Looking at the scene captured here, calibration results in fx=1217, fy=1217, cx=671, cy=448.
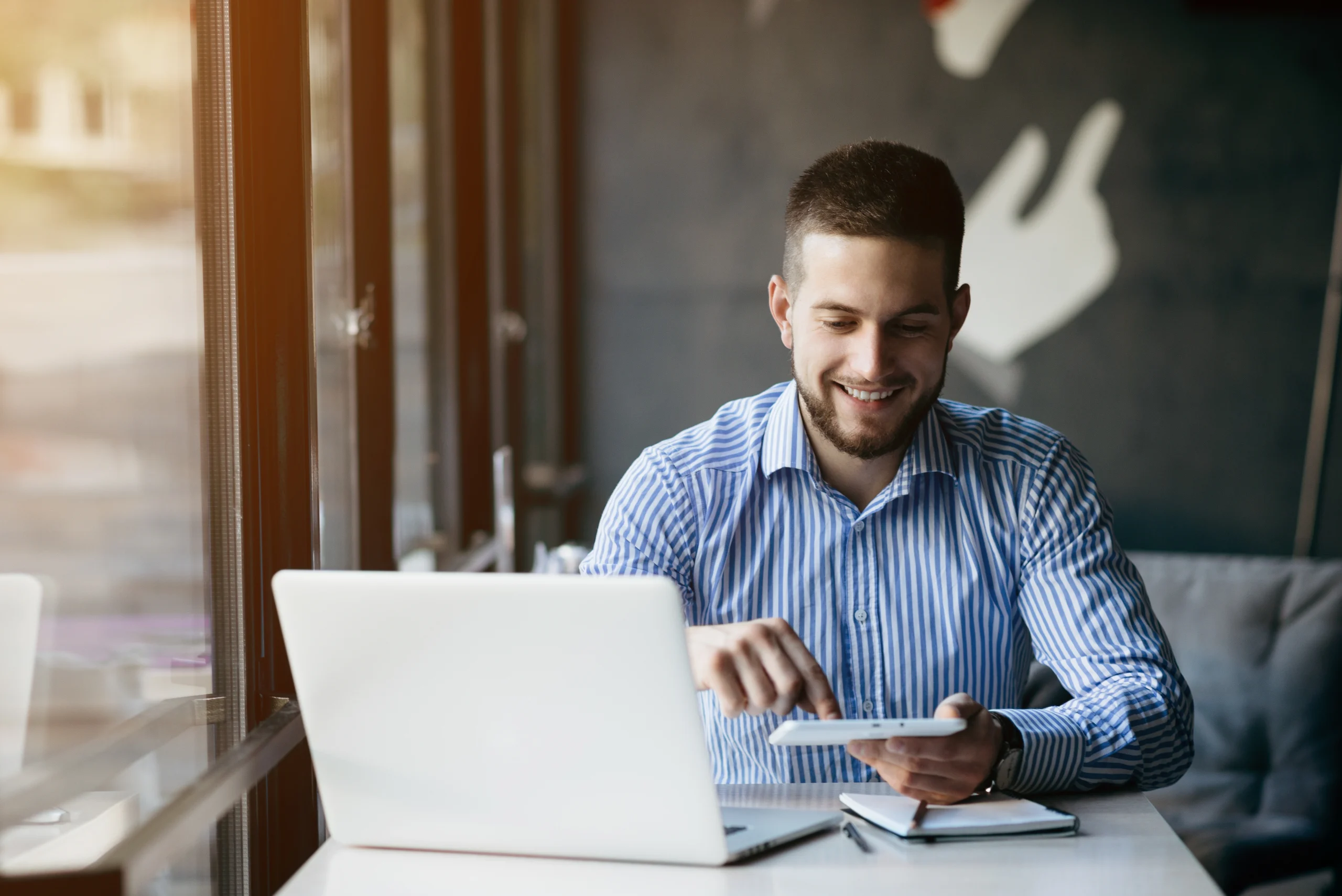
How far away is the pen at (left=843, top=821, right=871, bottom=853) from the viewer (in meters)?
1.15

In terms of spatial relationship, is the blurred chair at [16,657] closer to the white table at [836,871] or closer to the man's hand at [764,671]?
the white table at [836,871]

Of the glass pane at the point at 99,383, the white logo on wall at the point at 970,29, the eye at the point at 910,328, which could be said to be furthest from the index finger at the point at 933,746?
the white logo on wall at the point at 970,29

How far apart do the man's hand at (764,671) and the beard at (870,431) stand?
48 cm

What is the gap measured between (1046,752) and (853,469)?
0.50 metres

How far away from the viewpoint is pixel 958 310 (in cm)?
166

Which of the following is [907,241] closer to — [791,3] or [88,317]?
[88,317]

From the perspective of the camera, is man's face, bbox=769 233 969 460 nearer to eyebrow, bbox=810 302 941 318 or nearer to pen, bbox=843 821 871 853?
eyebrow, bbox=810 302 941 318

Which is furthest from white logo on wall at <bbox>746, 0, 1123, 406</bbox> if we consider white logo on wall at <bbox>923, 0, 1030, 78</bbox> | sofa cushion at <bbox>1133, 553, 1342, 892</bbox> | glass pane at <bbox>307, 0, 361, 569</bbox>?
glass pane at <bbox>307, 0, 361, 569</bbox>

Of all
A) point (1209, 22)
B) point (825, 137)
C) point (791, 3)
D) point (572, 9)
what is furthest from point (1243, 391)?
point (572, 9)

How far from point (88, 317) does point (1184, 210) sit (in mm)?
3347

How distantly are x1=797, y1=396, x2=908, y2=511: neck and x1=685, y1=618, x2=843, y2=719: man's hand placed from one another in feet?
1.64

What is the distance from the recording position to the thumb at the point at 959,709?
1.22 m

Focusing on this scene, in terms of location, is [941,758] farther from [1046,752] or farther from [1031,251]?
[1031,251]

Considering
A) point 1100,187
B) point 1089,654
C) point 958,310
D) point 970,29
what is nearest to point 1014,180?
point 1100,187
